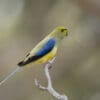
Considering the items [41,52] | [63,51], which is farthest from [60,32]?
[63,51]

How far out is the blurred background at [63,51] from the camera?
554cm

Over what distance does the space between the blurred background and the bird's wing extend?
287cm

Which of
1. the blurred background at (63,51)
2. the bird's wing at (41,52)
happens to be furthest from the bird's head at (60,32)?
the blurred background at (63,51)

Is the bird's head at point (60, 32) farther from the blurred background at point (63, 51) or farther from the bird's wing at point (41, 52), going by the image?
the blurred background at point (63, 51)

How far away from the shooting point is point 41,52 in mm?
2416

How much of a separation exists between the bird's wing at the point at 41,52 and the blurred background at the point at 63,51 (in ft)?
9.43

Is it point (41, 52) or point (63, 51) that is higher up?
point (41, 52)

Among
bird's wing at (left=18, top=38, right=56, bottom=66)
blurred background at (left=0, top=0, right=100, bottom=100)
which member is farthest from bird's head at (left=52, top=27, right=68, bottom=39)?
blurred background at (left=0, top=0, right=100, bottom=100)

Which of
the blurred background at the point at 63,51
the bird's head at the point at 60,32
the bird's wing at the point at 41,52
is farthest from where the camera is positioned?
the blurred background at the point at 63,51

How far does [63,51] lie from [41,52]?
10.6 feet

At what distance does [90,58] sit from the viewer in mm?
5586

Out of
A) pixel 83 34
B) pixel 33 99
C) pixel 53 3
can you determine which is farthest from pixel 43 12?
pixel 33 99

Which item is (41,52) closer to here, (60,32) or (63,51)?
(60,32)

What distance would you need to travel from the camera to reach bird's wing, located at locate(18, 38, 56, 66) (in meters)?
2.29
